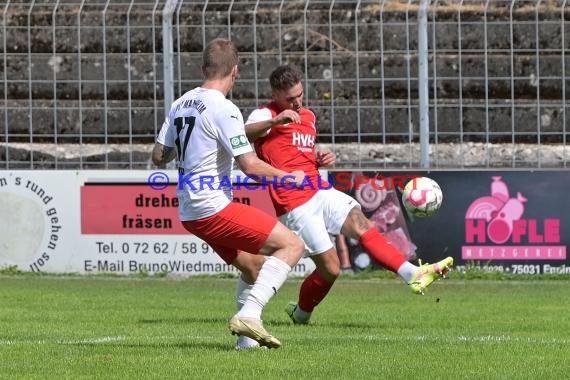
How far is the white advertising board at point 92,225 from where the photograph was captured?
15.7m

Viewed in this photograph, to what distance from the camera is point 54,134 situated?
53.5ft

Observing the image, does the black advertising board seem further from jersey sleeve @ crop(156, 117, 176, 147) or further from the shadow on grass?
jersey sleeve @ crop(156, 117, 176, 147)

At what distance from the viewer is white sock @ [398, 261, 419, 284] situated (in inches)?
389

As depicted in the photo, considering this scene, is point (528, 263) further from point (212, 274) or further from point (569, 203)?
point (212, 274)

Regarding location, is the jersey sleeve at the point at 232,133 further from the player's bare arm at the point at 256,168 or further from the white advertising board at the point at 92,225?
the white advertising board at the point at 92,225

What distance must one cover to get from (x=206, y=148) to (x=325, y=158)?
214 cm

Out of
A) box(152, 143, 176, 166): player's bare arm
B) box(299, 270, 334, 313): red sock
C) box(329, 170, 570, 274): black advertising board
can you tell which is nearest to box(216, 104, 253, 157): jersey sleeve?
box(152, 143, 176, 166): player's bare arm

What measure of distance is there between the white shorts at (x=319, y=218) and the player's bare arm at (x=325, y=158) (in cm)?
42

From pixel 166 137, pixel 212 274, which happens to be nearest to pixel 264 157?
pixel 166 137

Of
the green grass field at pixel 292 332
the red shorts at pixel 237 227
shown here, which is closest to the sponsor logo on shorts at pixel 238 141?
the red shorts at pixel 237 227

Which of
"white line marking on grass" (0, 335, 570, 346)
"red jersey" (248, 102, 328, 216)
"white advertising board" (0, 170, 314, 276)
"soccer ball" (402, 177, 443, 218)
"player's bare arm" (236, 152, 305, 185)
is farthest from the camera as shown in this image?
"white advertising board" (0, 170, 314, 276)

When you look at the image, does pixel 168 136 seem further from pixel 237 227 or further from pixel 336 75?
pixel 336 75

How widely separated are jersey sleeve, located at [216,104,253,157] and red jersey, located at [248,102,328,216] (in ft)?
8.31

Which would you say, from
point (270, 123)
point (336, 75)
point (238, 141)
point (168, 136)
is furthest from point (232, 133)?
point (336, 75)
